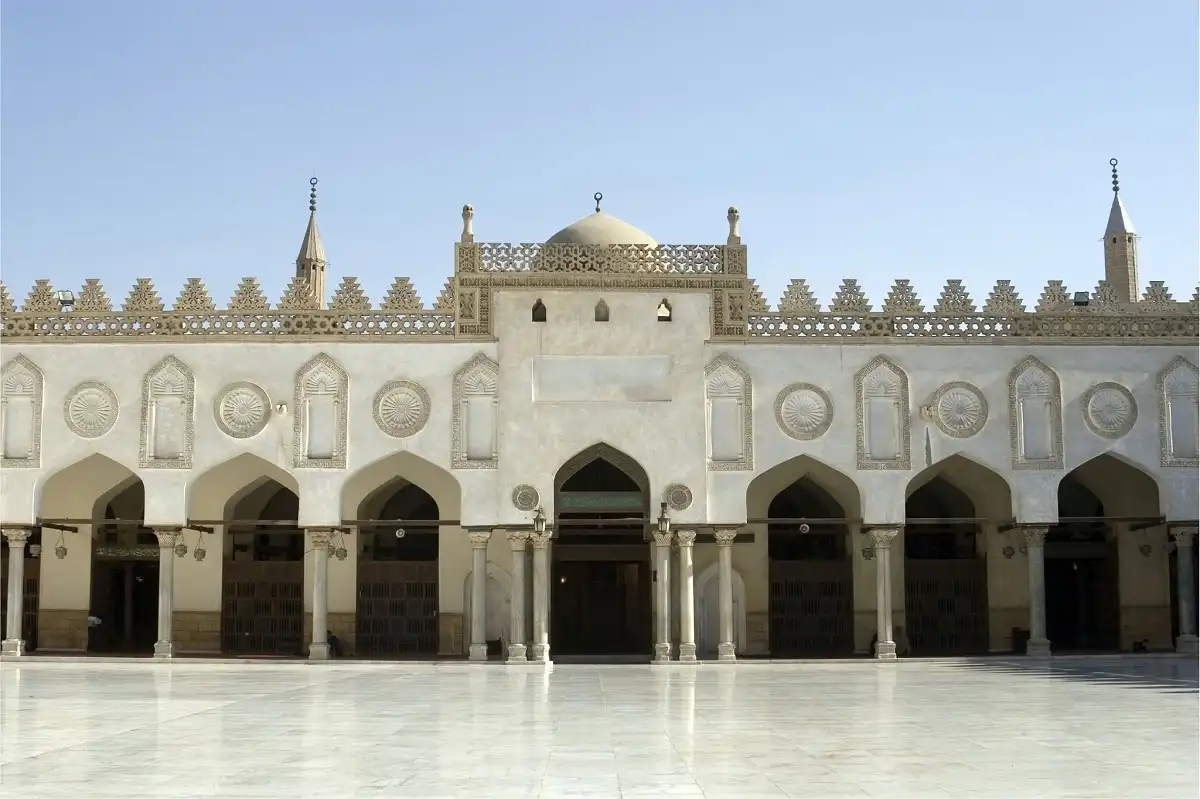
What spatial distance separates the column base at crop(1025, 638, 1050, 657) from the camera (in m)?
25.3

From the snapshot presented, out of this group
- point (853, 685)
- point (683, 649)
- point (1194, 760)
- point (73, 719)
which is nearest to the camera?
point (1194, 760)

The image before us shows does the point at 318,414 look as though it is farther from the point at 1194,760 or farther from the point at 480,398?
the point at 1194,760

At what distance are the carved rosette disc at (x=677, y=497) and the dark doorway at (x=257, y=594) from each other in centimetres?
784

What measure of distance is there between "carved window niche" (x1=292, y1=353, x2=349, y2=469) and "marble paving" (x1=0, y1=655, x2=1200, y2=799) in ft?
18.3

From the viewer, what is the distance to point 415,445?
25672mm

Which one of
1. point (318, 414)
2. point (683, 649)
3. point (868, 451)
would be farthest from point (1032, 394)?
point (318, 414)

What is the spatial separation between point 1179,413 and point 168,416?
61.1ft

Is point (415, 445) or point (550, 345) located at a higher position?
point (550, 345)

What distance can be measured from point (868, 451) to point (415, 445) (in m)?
8.26

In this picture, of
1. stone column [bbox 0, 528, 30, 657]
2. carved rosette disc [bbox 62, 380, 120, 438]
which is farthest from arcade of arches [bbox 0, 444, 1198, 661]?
stone column [bbox 0, 528, 30, 657]

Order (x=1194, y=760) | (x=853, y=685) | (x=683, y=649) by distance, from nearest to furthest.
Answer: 1. (x=1194, y=760)
2. (x=853, y=685)
3. (x=683, y=649)

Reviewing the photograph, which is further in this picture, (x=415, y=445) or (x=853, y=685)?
(x=415, y=445)

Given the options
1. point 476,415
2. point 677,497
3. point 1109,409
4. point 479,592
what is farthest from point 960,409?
point 479,592

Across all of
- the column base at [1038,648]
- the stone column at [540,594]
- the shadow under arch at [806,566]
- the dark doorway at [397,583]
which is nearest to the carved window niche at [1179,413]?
the column base at [1038,648]
